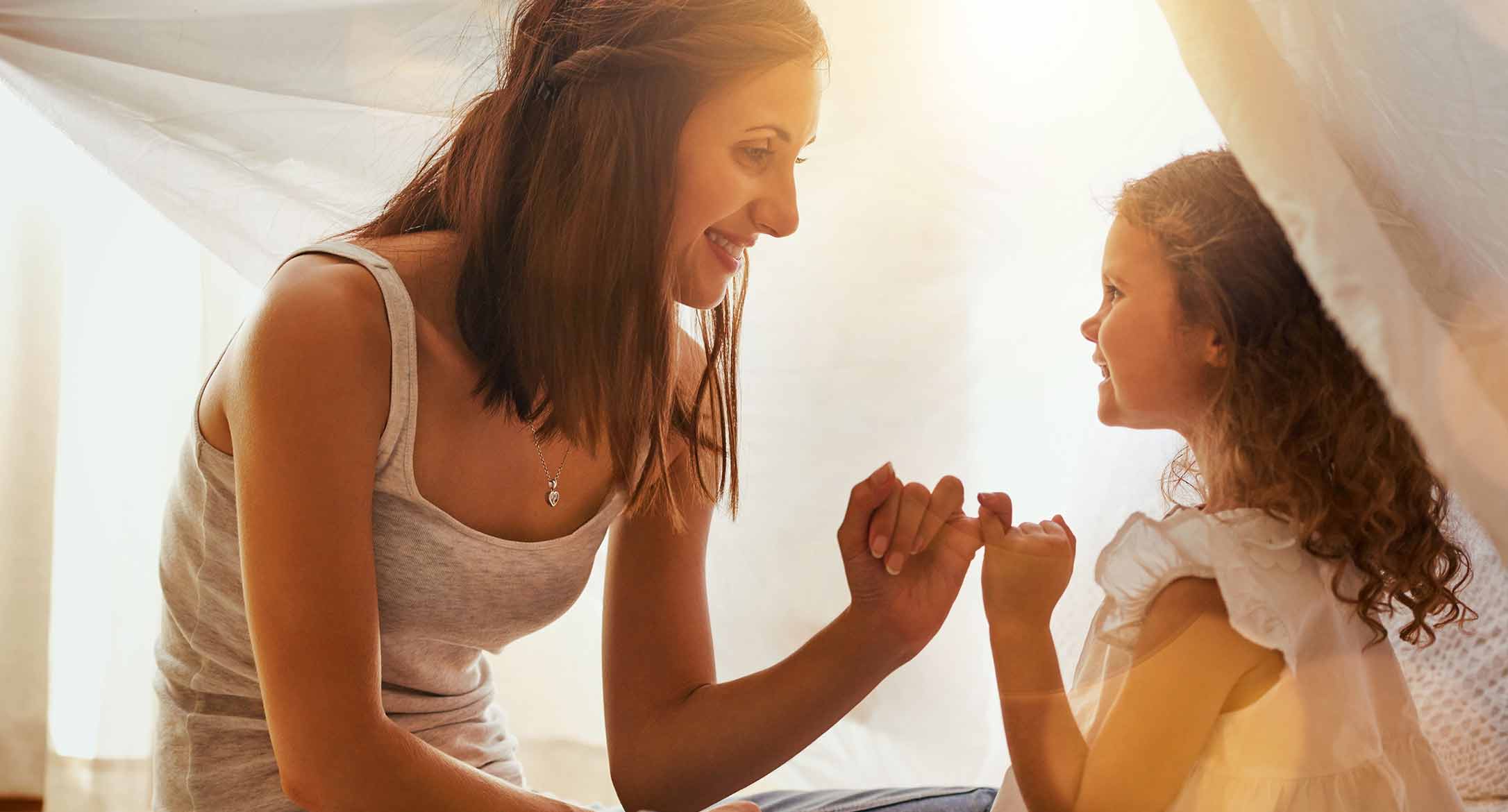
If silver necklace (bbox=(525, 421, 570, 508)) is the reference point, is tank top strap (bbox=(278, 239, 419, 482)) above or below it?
above

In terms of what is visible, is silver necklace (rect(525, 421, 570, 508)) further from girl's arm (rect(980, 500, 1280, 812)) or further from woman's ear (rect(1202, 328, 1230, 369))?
woman's ear (rect(1202, 328, 1230, 369))

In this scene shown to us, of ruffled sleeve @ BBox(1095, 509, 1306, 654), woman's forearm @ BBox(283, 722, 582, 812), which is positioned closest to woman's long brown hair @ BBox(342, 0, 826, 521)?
woman's forearm @ BBox(283, 722, 582, 812)

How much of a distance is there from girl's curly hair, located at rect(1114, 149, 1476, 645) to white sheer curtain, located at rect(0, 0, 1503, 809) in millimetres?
43

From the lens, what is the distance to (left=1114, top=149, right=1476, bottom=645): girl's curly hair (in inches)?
23.6

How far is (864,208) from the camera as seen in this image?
862 millimetres

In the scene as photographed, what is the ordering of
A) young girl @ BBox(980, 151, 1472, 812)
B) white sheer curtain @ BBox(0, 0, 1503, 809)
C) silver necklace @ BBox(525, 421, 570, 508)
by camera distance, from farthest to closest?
silver necklace @ BBox(525, 421, 570, 508) < white sheer curtain @ BBox(0, 0, 1503, 809) < young girl @ BBox(980, 151, 1472, 812)

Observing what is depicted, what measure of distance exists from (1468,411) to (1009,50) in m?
0.34

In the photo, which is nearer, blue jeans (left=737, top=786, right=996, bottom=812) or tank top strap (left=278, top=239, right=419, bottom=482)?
tank top strap (left=278, top=239, right=419, bottom=482)

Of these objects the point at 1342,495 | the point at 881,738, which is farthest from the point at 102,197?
the point at 1342,495

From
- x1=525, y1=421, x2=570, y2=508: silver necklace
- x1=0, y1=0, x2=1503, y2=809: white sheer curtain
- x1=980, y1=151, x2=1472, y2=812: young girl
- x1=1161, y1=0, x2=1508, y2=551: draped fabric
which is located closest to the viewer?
x1=1161, y1=0, x2=1508, y2=551: draped fabric

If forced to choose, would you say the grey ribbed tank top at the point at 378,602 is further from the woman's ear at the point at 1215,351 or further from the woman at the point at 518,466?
the woman's ear at the point at 1215,351

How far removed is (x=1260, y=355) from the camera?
64 centimetres

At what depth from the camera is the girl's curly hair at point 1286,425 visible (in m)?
0.60

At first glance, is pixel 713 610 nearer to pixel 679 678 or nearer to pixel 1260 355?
pixel 679 678
